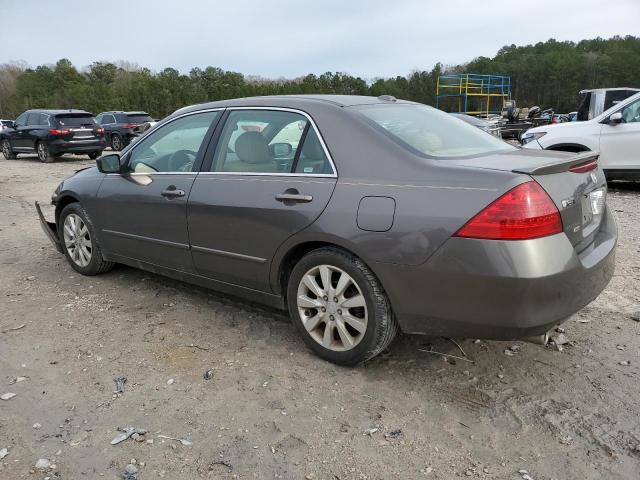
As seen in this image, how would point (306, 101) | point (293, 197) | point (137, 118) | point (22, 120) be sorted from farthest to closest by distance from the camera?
point (137, 118) < point (22, 120) < point (306, 101) < point (293, 197)

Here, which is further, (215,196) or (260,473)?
(215,196)

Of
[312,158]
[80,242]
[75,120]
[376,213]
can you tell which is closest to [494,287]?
[376,213]

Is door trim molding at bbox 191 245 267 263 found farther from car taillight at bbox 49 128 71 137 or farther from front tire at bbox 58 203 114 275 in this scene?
car taillight at bbox 49 128 71 137

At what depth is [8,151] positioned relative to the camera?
19078 millimetres

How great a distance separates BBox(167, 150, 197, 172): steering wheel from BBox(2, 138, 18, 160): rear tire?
710 inches

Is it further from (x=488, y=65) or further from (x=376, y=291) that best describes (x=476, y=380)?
(x=488, y=65)

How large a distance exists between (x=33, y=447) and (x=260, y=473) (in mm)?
1096

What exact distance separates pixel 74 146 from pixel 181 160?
14.6 meters

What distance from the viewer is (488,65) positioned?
55.6m

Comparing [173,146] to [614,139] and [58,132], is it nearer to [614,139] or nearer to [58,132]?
[614,139]

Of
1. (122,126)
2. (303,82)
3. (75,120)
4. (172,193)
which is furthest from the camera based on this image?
(303,82)

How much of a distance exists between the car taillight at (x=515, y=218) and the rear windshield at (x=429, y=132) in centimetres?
54

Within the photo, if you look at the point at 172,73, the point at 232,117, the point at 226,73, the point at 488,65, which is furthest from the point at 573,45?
the point at 232,117

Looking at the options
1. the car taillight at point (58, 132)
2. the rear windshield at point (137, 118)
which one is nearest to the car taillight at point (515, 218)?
the car taillight at point (58, 132)
